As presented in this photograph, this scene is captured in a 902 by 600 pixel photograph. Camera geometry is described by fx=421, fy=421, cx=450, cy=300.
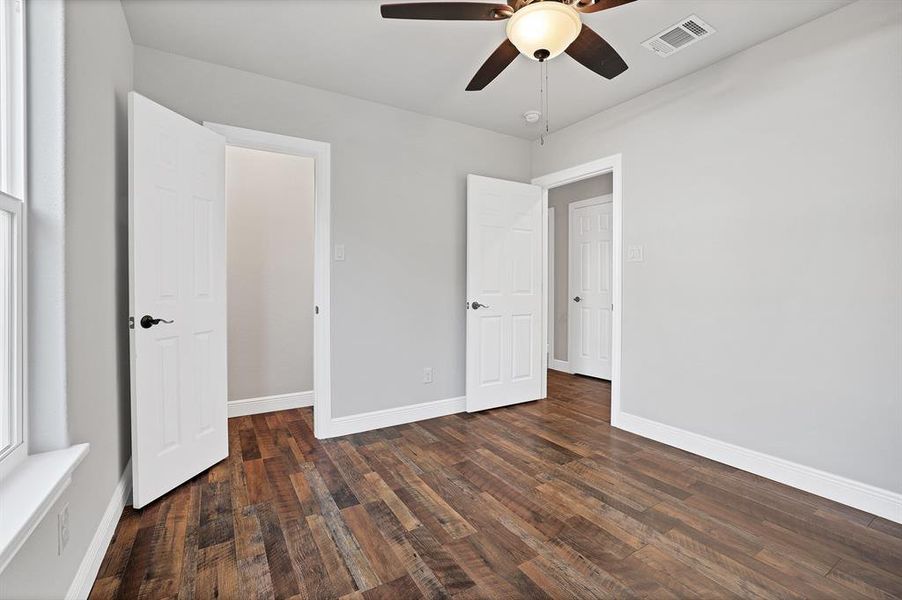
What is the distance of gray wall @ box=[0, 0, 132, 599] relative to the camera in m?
1.30

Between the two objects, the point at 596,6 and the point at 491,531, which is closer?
the point at 596,6

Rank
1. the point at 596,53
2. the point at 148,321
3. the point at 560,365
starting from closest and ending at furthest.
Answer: the point at 596,53 → the point at 148,321 → the point at 560,365

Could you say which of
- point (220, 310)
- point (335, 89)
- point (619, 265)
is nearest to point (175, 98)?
point (335, 89)

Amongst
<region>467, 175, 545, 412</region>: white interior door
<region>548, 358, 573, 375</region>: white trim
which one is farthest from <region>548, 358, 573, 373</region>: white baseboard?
<region>467, 175, 545, 412</region>: white interior door

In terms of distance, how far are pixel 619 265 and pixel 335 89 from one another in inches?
99.6

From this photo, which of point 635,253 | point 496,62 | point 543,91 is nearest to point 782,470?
point 635,253

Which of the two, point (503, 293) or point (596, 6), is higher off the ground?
point (596, 6)

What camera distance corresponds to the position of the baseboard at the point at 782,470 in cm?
207

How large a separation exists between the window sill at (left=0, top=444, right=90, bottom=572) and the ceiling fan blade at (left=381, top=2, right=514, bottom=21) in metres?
1.83

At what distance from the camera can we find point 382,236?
3.33 meters

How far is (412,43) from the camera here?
249 cm

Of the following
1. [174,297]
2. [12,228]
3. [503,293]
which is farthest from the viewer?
[503,293]

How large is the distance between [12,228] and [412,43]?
2.10 m

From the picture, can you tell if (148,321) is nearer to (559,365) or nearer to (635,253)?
(635,253)
